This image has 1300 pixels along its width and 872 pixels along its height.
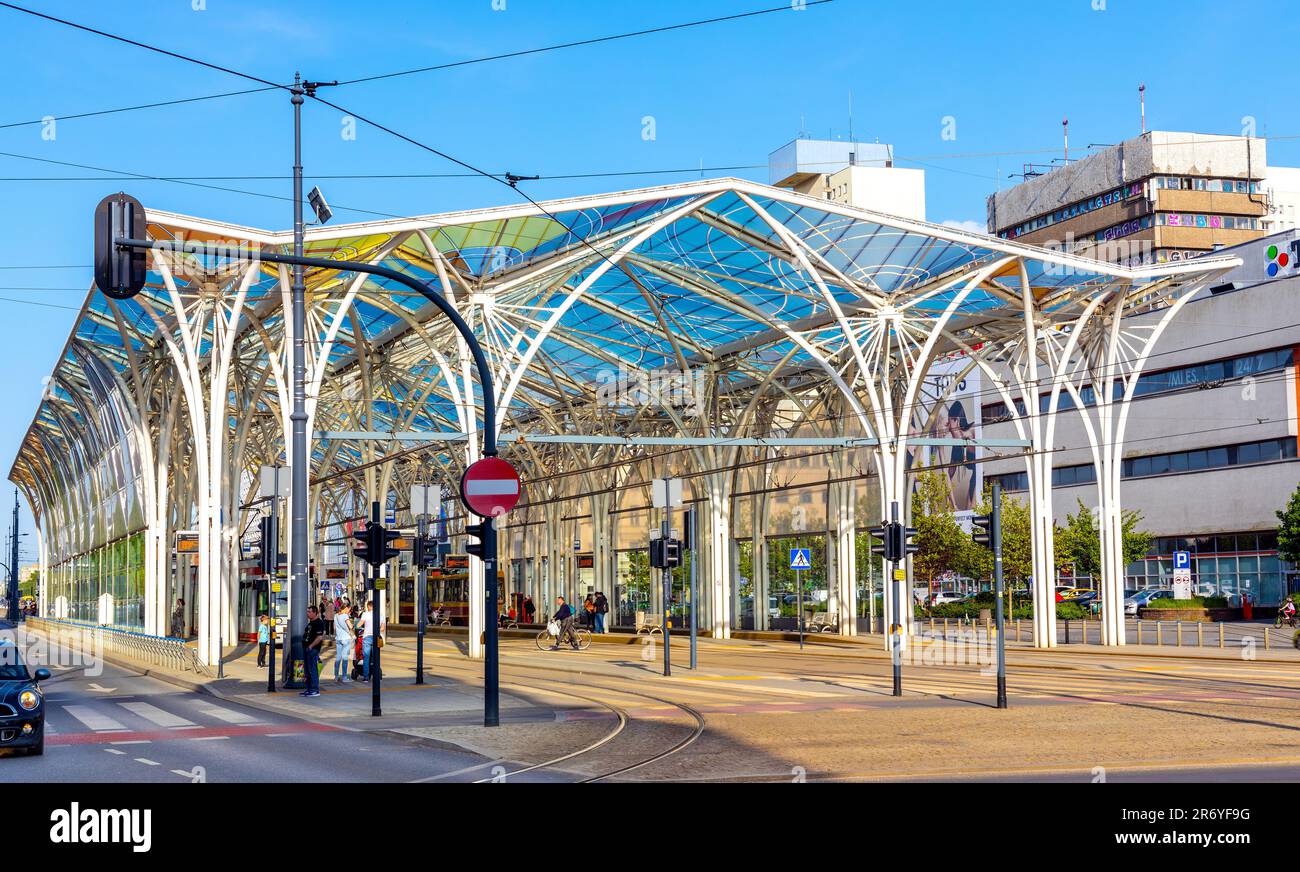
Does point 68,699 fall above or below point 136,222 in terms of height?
below

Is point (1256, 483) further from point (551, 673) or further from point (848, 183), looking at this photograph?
point (848, 183)

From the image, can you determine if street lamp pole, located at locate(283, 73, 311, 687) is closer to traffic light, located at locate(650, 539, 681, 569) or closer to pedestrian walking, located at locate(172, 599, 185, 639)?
traffic light, located at locate(650, 539, 681, 569)

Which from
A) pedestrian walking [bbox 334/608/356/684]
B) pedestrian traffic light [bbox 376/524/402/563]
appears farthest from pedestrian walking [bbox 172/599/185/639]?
pedestrian traffic light [bbox 376/524/402/563]

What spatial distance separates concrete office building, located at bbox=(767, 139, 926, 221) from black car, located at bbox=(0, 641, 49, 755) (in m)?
114

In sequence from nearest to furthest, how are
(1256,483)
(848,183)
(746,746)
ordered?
(746,746) < (1256,483) < (848,183)

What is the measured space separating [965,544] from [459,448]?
27882mm

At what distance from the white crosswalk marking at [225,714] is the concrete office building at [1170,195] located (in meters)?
101

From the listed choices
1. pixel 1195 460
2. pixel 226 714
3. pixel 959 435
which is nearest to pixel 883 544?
pixel 226 714

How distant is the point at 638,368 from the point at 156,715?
34.8 metres

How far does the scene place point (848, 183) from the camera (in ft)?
426

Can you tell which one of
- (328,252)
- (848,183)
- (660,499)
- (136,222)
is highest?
(848,183)

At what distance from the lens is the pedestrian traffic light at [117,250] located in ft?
47.6

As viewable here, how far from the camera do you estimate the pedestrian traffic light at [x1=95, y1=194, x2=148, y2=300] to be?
571 inches
